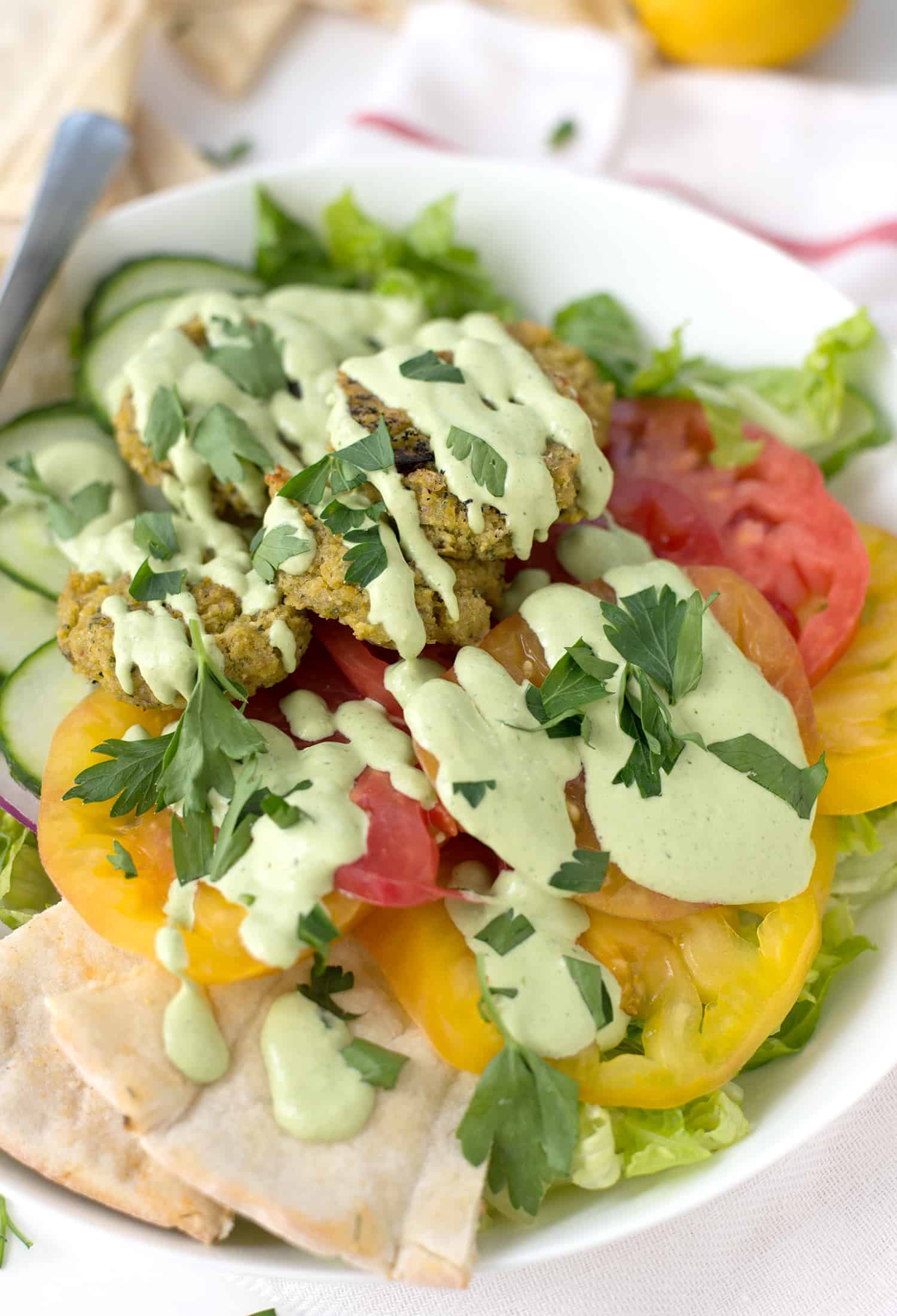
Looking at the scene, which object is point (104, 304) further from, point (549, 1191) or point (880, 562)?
point (549, 1191)

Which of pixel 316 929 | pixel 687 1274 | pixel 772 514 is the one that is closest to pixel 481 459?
pixel 772 514

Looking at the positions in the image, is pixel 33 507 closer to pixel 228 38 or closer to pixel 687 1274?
pixel 687 1274

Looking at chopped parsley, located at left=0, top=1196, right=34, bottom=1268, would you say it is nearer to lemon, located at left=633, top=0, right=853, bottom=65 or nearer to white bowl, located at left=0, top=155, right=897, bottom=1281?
white bowl, located at left=0, top=155, right=897, bottom=1281

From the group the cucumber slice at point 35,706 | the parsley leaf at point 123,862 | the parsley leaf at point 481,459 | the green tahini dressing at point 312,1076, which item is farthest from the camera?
the cucumber slice at point 35,706

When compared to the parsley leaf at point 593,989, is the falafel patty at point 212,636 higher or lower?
higher

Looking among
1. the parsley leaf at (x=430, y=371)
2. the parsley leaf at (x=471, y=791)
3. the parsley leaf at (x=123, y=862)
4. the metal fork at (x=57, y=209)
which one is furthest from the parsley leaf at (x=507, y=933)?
the metal fork at (x=57, y=209)

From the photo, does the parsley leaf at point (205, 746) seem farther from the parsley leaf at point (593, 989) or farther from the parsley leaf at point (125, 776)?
the parsley leaf at point (593, 989)
